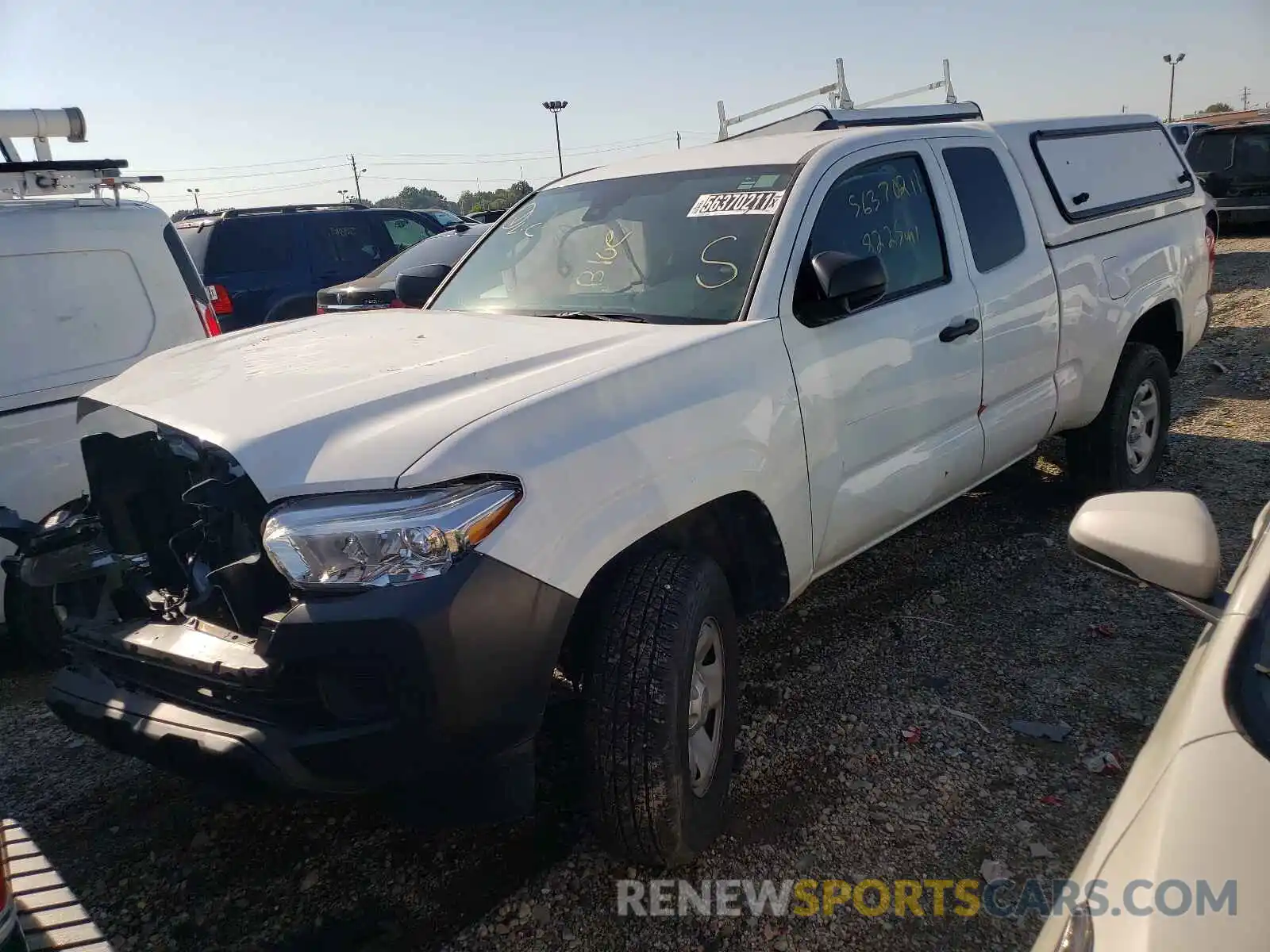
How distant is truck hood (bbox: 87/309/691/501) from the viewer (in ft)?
6.72

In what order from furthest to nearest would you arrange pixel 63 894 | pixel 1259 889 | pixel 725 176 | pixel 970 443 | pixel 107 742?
pixel 970 443 → pixel 725 176 → pixel 107 742 → pixel 63 894 → pixel 1259 889

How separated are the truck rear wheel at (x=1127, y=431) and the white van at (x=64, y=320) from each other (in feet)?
14.5

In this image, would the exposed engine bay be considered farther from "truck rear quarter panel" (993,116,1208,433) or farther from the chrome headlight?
"truck rear quarter panel" (993,116,1208,433)

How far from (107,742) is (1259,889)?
2.38 metres

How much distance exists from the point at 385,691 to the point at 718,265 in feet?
5.75

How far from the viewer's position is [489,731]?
80.2 inches

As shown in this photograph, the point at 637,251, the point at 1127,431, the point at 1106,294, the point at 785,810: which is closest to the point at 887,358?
the point at 637,251

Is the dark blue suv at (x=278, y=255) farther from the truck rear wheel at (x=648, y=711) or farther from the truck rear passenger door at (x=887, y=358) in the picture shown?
the truck rear wheel at (x=648, y=711)

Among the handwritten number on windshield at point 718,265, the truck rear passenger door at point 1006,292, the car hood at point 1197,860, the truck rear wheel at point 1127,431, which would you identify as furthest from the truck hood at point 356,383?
the truck rear wheel at point 1127,431

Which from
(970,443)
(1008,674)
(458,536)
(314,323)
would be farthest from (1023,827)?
(314,323)

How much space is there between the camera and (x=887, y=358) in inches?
125

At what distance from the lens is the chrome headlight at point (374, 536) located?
76.7 inches

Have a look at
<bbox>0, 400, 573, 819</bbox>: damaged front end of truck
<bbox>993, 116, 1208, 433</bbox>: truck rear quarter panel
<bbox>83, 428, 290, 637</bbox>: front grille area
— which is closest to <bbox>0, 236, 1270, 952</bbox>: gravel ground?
<bbox>0, 400, 573, 819</bbox>: damaged front end of truck

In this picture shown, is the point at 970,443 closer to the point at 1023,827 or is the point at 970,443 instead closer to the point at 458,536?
the point at 1023,827
